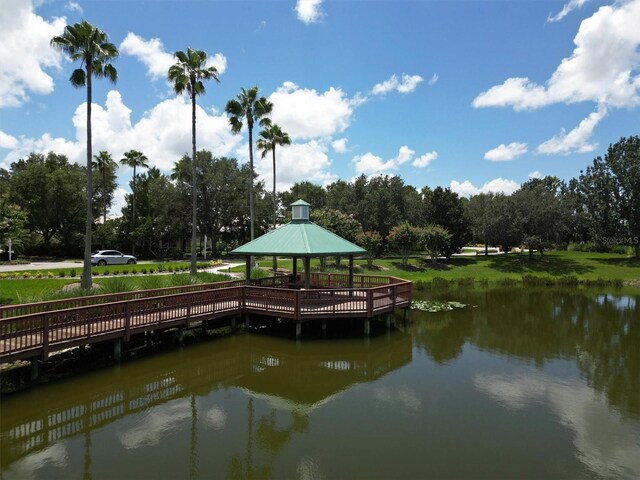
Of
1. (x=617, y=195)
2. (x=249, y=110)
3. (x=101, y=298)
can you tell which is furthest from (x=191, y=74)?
(x=617, y=195)

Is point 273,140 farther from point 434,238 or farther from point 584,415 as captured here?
point 584,415

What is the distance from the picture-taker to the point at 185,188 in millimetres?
45969

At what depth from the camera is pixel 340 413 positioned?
9453mm

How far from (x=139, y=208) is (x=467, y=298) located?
139ft

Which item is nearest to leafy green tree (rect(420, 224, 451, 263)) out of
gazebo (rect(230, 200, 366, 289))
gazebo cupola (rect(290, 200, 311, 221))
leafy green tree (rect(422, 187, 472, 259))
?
leafy green tree (rect(422, 187, 472, 259))

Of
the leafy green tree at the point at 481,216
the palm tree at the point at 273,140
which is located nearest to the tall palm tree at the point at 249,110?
the palm tree at the point at 273,140

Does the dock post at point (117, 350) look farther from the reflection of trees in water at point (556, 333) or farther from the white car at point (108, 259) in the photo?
the white car at point (108, 259)

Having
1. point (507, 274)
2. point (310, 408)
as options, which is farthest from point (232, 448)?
point (507, 274)

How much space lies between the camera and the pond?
7.27m

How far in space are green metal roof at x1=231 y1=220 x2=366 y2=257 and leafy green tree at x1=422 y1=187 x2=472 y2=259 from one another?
28.4m

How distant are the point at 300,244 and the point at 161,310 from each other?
640cm

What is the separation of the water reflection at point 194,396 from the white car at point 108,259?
2592 cm

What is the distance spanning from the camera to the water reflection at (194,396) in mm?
7910

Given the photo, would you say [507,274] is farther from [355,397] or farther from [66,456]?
[66,456]
